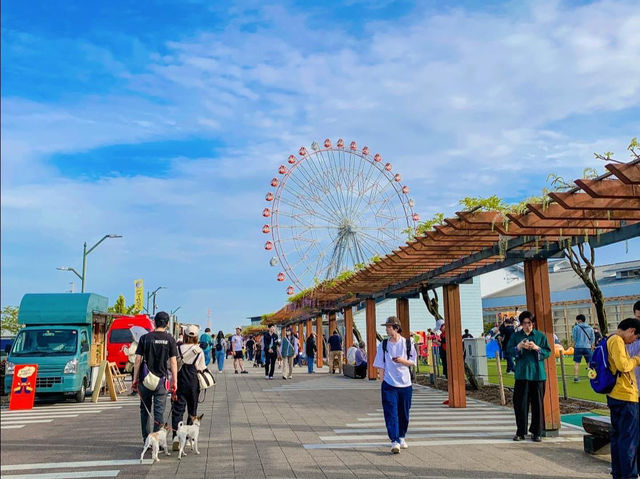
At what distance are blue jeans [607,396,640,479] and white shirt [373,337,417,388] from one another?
286 centimetres

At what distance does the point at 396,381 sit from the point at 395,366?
20 cm

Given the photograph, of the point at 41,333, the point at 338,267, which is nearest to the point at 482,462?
the point at 41,333

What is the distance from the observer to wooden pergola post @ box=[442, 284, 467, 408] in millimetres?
13703

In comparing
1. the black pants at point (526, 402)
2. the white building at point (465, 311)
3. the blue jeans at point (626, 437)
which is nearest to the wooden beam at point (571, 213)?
the black pants at point (526, 402)

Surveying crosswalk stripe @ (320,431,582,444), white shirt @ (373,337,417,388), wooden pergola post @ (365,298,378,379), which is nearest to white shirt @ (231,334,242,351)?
wooden pergola post @ (365,298,378,379)

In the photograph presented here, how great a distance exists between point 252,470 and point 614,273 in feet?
137

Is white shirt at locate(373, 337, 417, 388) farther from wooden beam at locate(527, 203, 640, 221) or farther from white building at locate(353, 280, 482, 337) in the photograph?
white building at locate(353, 280, 482, 337)

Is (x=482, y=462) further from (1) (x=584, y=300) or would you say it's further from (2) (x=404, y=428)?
(1) (x=584, y=300)

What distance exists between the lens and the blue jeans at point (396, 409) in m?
8.52

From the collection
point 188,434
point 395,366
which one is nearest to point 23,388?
point 188,434

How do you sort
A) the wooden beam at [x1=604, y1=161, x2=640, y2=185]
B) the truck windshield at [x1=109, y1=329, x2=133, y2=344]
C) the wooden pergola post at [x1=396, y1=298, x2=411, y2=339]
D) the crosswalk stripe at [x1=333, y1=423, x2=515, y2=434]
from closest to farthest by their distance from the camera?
the wooden beam at [x1=604, y1=161, x2=640, y2=185] < the crosswalk stripe at [x1=333, y1=423, x2=515, y2=434] < the wooden pergola post at [x1=396, y1=298, x2=411, y2=339] < the truck windshield at [x1=109, y1=329, x2=133, y2=344]

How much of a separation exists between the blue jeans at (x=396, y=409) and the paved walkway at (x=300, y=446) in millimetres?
296

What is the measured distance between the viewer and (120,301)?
5803 centimetres

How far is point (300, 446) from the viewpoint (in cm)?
912
